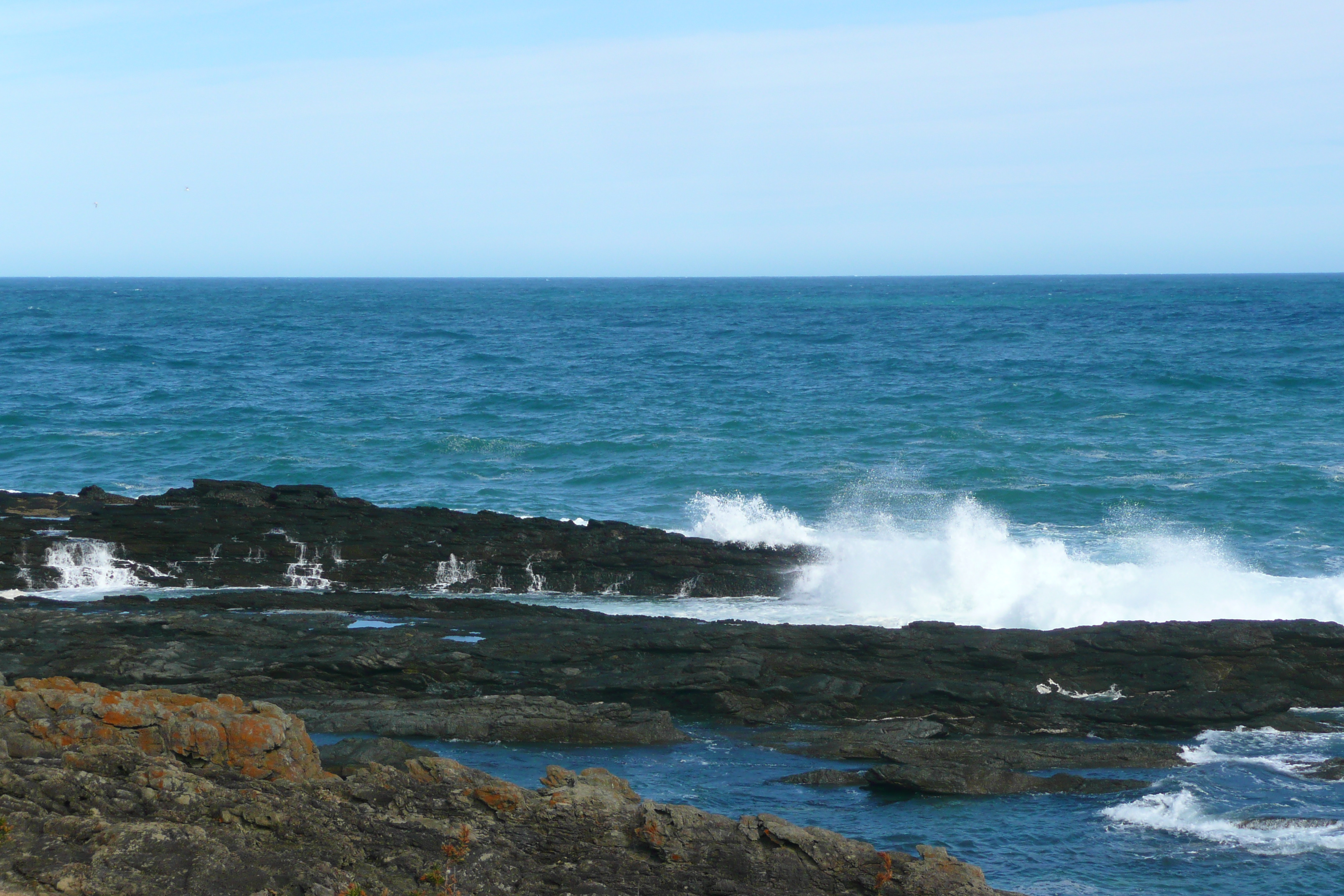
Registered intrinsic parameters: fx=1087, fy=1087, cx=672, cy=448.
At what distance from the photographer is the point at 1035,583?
22.9 m

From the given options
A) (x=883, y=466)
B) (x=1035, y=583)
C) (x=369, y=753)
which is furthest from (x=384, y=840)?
(x=883, y=466)

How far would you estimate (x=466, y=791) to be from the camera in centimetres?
933

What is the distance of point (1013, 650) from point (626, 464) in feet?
73.6

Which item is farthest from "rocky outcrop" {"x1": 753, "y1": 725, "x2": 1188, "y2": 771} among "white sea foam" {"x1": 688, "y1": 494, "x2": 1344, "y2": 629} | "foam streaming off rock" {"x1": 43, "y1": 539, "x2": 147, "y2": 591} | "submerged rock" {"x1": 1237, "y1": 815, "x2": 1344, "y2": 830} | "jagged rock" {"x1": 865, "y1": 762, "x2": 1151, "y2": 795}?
"foam streaming off rock" {"x1": 43, "y1": 539, "x2": 147, "y2": 591}

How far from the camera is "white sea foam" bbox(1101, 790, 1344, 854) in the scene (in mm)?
10844

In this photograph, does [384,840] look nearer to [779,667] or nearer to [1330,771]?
[779,667]

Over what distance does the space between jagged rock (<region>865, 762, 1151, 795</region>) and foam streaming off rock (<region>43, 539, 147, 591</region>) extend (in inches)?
628

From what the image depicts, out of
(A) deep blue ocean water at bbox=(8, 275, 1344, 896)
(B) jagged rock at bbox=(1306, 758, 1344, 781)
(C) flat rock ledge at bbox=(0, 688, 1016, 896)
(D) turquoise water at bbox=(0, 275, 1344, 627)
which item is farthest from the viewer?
(D) turquoise water at bbox=(0, 275, 1344, 627)

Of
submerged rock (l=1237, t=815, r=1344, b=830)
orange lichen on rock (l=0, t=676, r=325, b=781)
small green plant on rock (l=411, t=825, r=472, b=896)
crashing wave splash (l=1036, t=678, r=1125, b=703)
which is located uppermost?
orange lichen on rock (l=0, t=676, r=325, b=781)

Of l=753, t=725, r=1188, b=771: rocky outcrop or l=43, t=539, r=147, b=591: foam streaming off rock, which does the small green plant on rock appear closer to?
l=753, t=725, r=1188, b=771: rocky outcrop

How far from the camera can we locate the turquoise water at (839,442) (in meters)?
23.7

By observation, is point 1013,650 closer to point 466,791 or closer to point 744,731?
point 744,731

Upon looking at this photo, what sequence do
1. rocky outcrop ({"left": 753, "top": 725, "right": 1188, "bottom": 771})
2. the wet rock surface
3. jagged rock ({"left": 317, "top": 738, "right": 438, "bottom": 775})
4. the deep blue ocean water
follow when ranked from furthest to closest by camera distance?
1. the wet rock surface
2. rocky outcrop ({"left": 753, "top": 725, "right": 1188, "bottom": 771})
3. the deep blue ocean water
4. jagged rock ({"left": 317, "top": 738, "right": 438, "bottom": 775})

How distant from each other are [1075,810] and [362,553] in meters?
14.9
